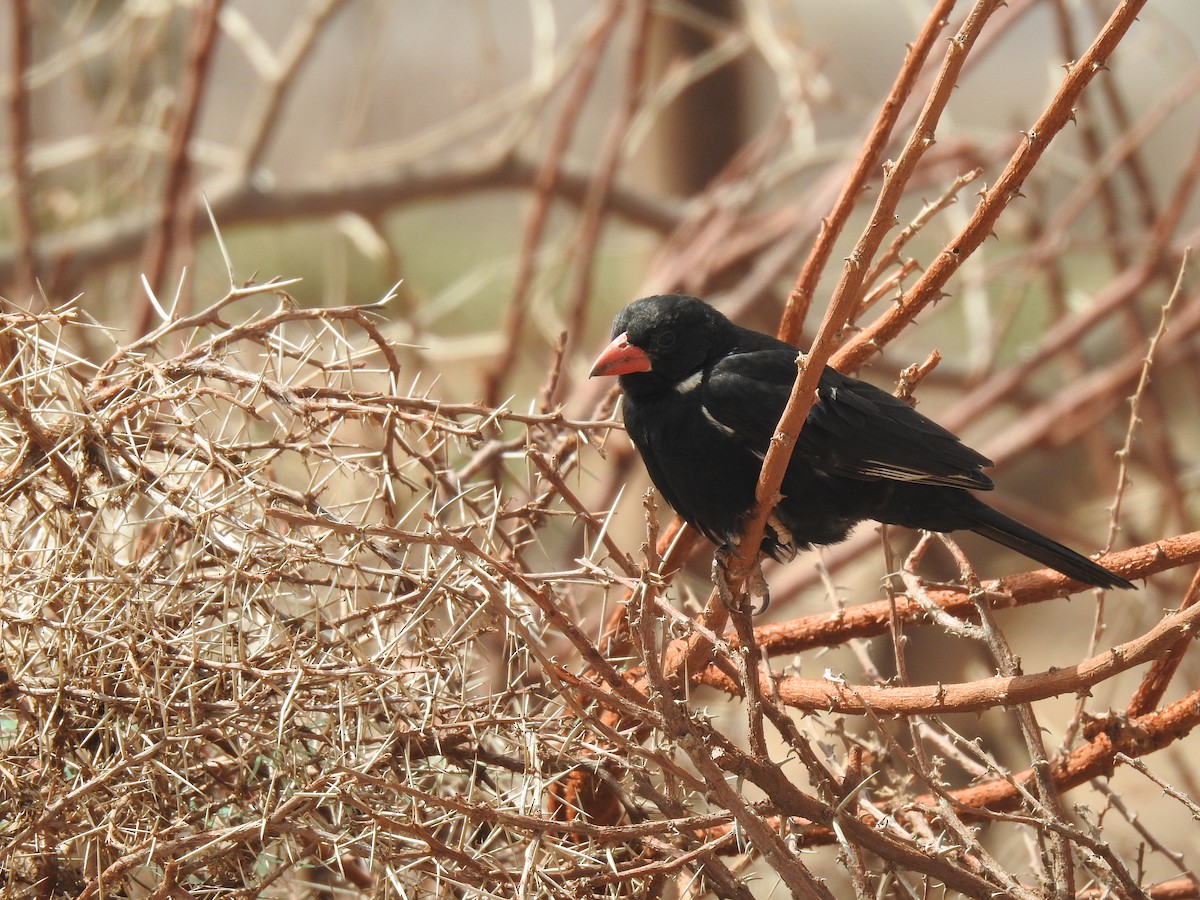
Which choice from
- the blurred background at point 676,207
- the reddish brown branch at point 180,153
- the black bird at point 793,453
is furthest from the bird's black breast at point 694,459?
the reddish brown branch at point 180,153

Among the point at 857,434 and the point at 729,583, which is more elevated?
the point at 857,434

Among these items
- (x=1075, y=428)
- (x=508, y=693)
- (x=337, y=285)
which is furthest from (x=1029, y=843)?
(x=337, y=285)

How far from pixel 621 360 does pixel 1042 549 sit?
876 mm

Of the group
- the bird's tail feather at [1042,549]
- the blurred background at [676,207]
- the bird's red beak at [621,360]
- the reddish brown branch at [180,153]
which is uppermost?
the blurred background at [676,207]

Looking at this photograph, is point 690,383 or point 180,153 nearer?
point 690,383

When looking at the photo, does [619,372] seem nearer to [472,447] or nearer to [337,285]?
[472,447]

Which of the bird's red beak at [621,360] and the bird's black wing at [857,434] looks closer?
the bird's black wing at [857,434]

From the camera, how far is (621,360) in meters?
2.43

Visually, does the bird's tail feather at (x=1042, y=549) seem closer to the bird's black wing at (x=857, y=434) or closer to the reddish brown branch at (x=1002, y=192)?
the bird's black wing at (x=857, y=434)

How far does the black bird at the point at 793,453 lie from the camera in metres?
2.25

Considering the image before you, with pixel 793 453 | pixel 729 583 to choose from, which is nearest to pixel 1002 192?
pixel 729 583

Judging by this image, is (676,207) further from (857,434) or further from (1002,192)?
(1002,192)

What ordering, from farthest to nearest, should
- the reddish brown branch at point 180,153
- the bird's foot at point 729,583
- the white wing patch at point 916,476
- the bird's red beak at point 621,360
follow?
the reddish brown branch at point 180,153
the bird's red beak at point 621,360
the white wing patch at point 916,476
the bird's foot at point 729,583

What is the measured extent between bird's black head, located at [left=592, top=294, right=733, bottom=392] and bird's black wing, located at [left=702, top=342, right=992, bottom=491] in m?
0.18
